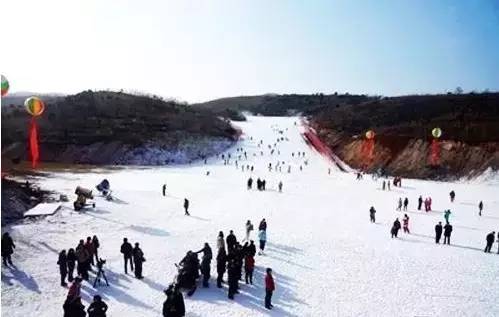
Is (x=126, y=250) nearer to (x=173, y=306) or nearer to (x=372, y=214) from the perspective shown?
(x=173, y=306)

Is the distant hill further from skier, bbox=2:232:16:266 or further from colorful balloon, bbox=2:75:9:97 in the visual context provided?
skier, bbox=2:232:16:266

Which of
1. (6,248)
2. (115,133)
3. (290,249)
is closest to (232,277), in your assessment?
(290,249)

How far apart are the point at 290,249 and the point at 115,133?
55.2 meters

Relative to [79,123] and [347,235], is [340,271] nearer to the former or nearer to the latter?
[347,235]

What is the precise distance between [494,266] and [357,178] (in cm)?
3110

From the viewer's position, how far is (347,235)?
26.1m

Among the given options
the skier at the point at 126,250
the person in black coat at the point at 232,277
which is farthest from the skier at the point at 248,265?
the skier at the point at 126,250

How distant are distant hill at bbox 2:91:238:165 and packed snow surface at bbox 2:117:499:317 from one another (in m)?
23.7

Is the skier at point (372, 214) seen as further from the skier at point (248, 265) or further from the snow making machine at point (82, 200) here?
the snow making machine at point (82, 200)

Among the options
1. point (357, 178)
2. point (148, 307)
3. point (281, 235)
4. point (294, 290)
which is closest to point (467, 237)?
point (281, 235)

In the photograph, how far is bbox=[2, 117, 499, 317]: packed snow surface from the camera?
52.4 ft

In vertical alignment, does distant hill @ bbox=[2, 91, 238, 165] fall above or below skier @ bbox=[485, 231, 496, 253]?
above

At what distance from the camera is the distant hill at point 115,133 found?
6888cm

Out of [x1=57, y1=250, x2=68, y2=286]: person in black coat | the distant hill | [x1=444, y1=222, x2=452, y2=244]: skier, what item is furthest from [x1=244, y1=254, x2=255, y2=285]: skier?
the distant hill
